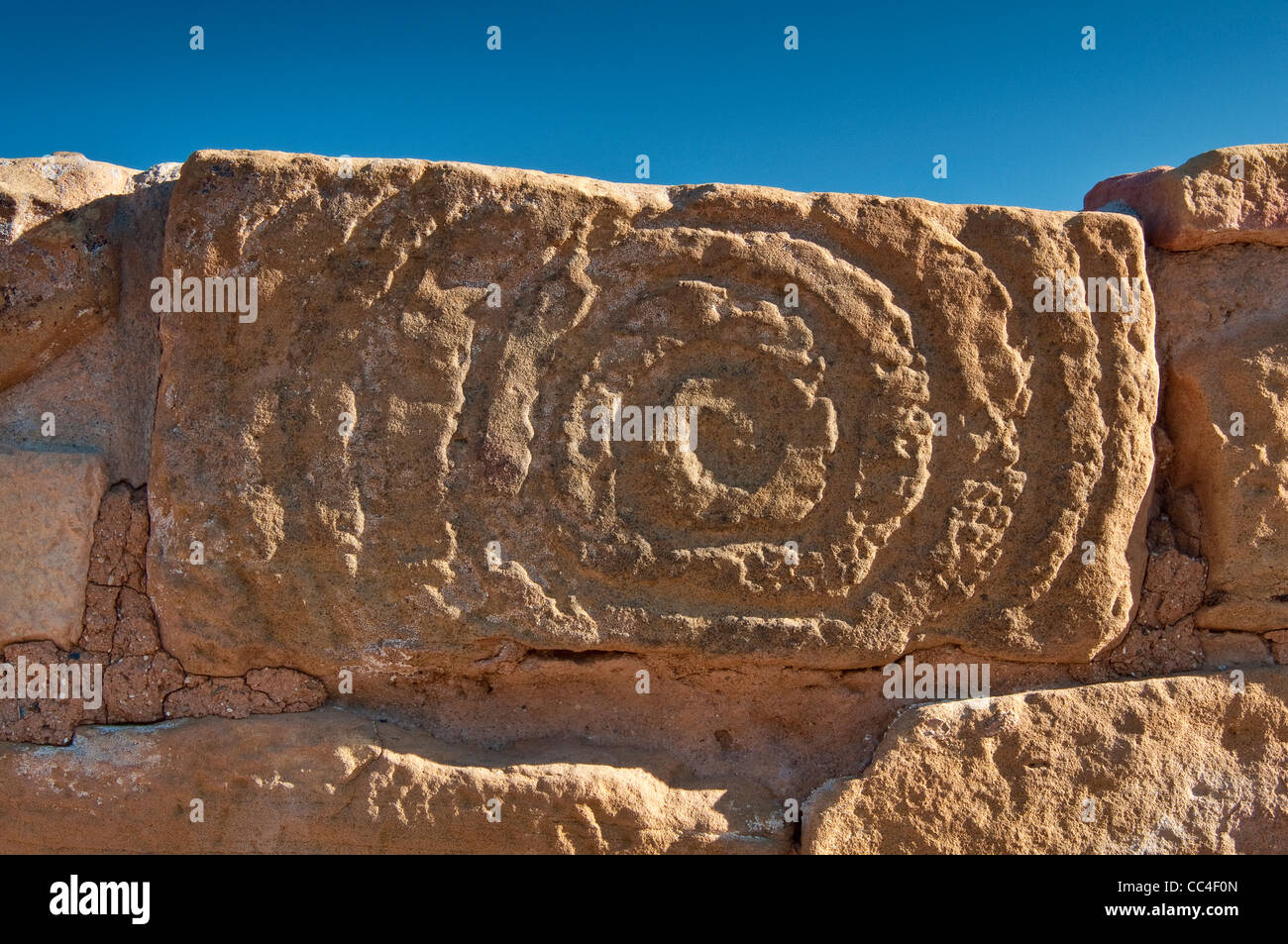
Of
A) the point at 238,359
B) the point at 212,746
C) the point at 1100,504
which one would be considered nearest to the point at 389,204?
the point at 238,359

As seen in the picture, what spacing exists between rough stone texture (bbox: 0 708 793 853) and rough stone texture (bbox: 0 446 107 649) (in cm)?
27

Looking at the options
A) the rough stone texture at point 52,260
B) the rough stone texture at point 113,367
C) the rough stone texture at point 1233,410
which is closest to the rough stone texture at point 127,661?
the rough stone texture at point 113,367

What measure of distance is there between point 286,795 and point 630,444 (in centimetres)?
109

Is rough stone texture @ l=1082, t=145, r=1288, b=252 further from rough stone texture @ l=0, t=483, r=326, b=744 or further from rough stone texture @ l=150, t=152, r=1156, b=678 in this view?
rough stone texture @ l=0, t=483, r=326, b=744

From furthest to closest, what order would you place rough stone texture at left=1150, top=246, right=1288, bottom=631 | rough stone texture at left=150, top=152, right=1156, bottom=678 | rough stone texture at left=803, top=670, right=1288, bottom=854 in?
rough stone texture at left=1150, top=246, right=1288, bottom=631 < rough stone texture at left=803, top=670, right=1288, bottom=854 < rough stone texture at left=150, top=152, right=1156, bottom=678

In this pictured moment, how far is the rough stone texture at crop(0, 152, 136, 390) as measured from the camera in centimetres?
212

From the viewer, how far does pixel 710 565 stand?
2.24 m

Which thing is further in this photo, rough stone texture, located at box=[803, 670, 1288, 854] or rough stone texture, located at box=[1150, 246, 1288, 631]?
rough stone texture, located at box=[1150, 246, 1288, 631]

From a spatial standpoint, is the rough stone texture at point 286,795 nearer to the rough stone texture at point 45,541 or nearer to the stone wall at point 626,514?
the stone wall at point 626,514

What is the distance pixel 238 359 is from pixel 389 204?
47 cm

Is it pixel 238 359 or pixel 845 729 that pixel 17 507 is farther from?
pixel 845 729

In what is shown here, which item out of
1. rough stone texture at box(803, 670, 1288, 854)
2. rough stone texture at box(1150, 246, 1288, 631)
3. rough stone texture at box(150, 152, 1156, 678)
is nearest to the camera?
rough stone texture at box(150, 152, 1156, 678)

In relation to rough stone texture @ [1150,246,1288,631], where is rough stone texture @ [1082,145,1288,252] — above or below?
above

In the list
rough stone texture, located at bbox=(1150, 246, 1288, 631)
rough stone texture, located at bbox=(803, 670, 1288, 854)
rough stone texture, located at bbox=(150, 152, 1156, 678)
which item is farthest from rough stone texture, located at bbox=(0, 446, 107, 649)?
rough stone texture, located at bbox=(1150, 246, 1288, 631)
